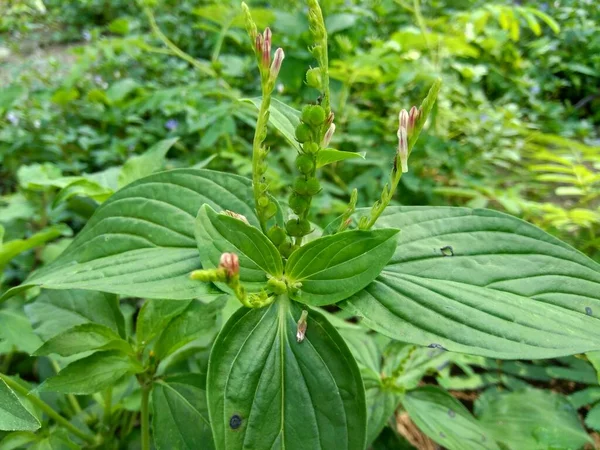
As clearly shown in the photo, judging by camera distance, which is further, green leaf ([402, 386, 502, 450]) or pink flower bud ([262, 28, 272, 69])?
green leaf ([402, 386, 502, 450])

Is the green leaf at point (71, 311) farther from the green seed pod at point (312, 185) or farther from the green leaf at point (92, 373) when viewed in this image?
the green seed pod at point (312, 185)

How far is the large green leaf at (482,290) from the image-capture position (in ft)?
1.71

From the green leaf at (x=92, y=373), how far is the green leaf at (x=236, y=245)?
267 mm

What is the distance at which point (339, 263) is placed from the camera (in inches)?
22.8

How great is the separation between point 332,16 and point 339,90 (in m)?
0.29

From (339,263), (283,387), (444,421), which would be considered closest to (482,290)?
(339,263)

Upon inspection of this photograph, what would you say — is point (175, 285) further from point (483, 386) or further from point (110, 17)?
point (110, 17)

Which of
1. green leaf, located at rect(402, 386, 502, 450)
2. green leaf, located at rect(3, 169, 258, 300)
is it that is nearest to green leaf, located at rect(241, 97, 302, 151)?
green leaf, located at rect(3, 169, 258, 300)

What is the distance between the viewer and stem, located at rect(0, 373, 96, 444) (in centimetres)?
72

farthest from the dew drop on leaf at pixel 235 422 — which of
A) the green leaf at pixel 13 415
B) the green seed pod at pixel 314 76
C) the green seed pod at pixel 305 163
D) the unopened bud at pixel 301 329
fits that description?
A: the green seed pod at pixel 314 76

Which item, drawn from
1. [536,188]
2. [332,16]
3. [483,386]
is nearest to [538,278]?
[483,386]

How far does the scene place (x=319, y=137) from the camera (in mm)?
557

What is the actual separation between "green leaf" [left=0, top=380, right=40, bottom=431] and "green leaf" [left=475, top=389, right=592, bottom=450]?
85 cm

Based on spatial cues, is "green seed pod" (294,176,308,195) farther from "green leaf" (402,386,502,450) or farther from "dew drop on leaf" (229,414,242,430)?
"green leaf" (402,386,502,450)
